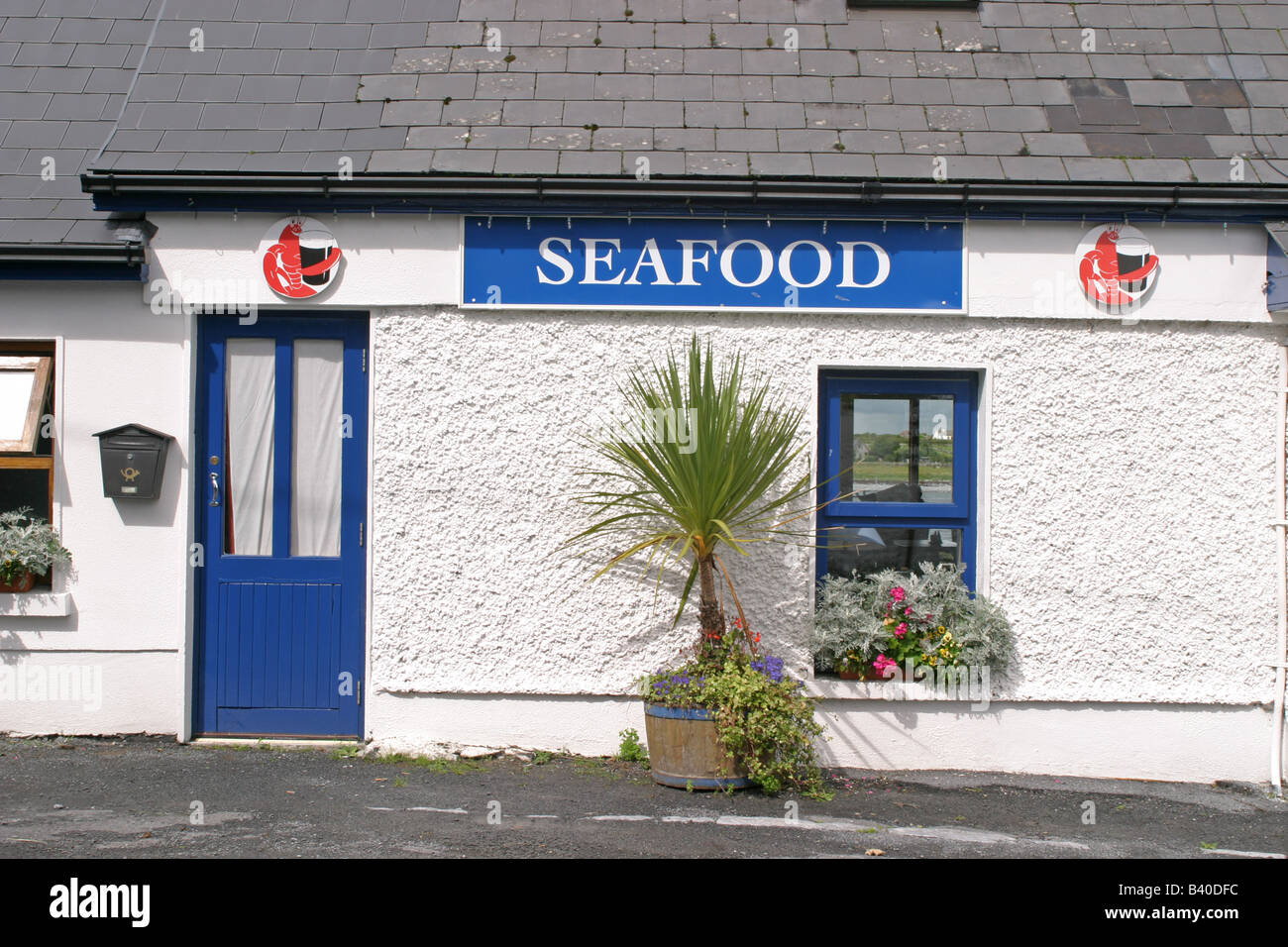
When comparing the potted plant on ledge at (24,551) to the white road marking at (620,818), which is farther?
the potted plant on ledge at (24,551)

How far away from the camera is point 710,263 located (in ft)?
21.3

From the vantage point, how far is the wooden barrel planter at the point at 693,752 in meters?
5.73

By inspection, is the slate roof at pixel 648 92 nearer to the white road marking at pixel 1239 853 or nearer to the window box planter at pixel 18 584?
the window box planter at pixel 18 584

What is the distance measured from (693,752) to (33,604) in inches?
157

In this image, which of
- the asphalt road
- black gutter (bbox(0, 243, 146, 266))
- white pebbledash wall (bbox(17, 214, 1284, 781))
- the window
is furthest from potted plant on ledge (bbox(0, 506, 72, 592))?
black gutter (bbox(0, 243, 146, 266))

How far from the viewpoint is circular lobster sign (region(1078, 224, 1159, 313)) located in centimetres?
645

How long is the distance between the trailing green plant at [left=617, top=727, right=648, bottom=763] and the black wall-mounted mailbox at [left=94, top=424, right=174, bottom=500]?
3091mm

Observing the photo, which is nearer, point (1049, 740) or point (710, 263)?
point (1049, 740)

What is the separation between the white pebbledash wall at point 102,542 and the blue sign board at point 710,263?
1988mm

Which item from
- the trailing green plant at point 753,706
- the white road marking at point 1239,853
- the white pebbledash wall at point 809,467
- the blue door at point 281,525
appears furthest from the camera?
the blue door at point 281,525

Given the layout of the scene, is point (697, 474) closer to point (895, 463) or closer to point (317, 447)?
point (895, 463)

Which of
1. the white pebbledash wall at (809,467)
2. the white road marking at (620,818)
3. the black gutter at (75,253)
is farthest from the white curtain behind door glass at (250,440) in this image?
the white road marking at (620,818)

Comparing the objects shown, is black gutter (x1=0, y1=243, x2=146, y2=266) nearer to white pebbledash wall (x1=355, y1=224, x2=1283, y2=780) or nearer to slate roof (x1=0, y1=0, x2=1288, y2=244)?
slate roof (x1=0, y1=0, x2=1288, y2=244)

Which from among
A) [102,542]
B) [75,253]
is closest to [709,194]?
[75,253]
